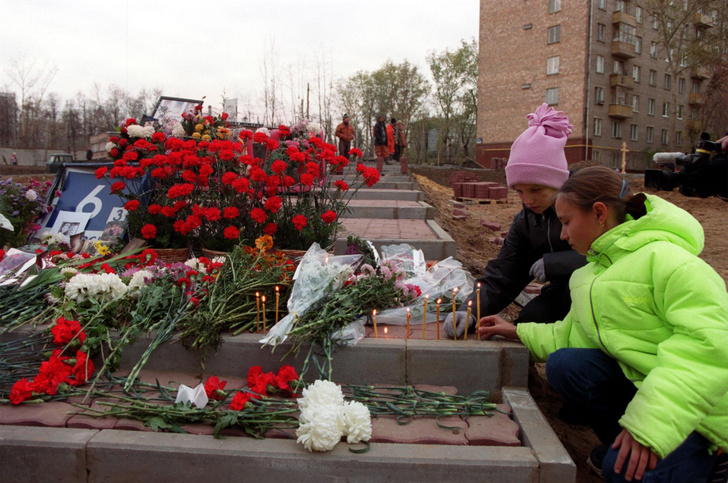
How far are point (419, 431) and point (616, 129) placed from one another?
3824 cm

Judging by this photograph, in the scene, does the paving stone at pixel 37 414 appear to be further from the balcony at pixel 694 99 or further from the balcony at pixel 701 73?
the balcony at pixel 701 73

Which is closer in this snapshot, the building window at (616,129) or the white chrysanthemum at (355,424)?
the white chrysanthemum at (355,424)

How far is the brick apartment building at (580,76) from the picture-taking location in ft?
107

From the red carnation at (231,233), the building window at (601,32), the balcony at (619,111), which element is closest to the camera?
the red carnation at (231,233)

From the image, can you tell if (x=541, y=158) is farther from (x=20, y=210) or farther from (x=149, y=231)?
(x=20, y=210)

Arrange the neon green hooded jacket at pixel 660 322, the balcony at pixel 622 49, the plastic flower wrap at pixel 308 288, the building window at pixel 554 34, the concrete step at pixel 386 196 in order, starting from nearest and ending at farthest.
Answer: the neon green hooded jacket at pixel 660 322, the plastic flower wrap at pixel 308 288, the concrete step at pixel 386 196, the building window at pixel 554 34, the balcony at pixel 622 49

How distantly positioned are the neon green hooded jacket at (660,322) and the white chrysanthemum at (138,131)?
13.0 ft

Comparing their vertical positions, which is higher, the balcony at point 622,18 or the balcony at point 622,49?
the balcony at point 622,18

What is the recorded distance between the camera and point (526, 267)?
2.90 metres

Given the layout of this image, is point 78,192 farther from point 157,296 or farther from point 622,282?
point 622,282

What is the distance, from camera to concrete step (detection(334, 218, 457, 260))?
4.89 m

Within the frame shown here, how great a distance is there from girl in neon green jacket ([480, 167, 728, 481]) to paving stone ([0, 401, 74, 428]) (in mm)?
2085

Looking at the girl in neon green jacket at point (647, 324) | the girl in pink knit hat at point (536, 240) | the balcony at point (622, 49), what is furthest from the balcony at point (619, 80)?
the girl in neon green jacket at point (647, 324)

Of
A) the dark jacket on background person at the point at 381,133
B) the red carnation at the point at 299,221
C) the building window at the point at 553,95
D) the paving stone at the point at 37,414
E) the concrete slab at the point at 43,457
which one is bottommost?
the concrete slab at the point at 43,457
